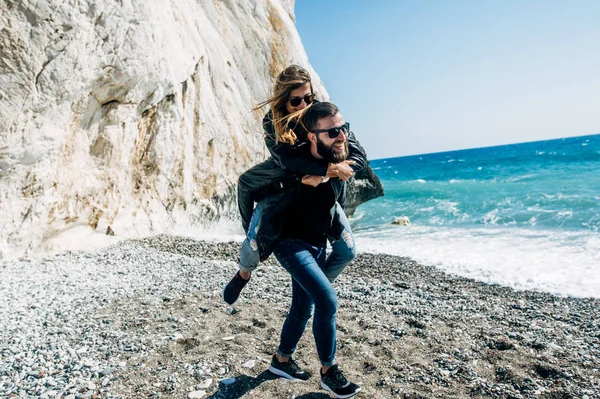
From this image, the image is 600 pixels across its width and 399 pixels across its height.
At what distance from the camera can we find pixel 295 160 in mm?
3488

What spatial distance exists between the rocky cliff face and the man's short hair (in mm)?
7379

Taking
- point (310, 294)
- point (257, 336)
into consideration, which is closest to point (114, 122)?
point (257, 336)

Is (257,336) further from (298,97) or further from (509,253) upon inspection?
(509,253)

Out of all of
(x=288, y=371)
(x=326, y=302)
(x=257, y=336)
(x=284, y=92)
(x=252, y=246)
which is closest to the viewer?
(x=326, y=302)

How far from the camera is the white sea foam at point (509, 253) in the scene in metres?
8.78

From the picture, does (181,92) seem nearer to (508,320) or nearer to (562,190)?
(508,320)

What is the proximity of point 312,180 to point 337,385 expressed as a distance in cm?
175

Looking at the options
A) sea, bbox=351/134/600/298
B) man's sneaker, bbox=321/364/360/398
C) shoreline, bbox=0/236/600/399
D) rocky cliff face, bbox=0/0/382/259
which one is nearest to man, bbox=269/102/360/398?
man's sneaker, bbox=321/364/360/398

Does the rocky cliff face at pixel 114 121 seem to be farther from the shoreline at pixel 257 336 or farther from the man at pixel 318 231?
the man at pixel 318 231

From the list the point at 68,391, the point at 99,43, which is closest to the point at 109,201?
the point at 99,43

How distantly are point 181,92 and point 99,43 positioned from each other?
4223mm

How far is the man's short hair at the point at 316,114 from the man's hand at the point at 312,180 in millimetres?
411

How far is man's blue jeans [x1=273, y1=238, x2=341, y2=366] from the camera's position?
3436 mm

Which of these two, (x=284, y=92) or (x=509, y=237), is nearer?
(x=284, y=92)
